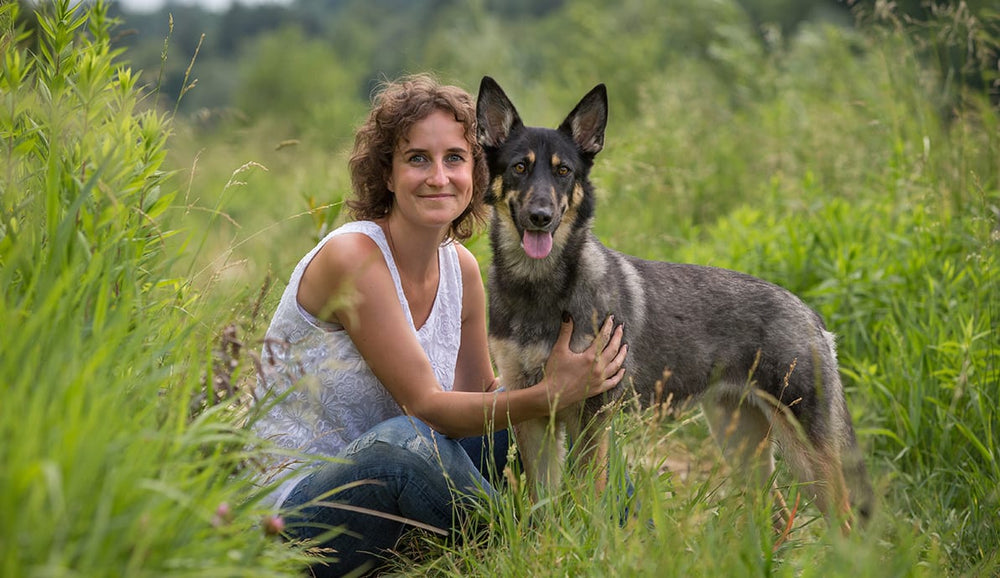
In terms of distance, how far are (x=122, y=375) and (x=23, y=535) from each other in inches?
25.5

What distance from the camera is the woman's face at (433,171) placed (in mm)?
3205

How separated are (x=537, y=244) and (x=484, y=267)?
201 centimetres

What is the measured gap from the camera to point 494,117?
3.59m

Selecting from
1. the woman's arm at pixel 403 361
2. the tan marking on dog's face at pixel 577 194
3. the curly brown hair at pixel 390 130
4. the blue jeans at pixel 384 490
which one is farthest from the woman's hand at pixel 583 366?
the curly brown hair at pixel 390 130

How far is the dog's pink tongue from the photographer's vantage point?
3361 mm

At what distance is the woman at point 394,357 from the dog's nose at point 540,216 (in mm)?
272

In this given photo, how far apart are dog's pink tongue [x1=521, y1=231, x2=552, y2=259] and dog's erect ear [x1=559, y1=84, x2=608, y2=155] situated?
1.86 ft

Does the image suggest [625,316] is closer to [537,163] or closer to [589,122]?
[537,163]

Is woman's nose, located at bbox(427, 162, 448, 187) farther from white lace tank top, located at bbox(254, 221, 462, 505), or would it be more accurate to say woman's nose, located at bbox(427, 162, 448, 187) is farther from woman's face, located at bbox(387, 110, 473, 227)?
white lace tank top, located at bbox(254, 221, 462, 505)

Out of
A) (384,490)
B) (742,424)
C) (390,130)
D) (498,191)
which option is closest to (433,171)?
(390,130)

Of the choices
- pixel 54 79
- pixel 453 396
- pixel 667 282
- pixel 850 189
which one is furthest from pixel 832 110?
pixel 54 79

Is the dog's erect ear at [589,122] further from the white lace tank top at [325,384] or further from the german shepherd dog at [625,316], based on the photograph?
the white lace tank top at [325,384]

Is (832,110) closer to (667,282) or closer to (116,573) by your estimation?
(667,282)

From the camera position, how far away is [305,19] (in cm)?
5834
